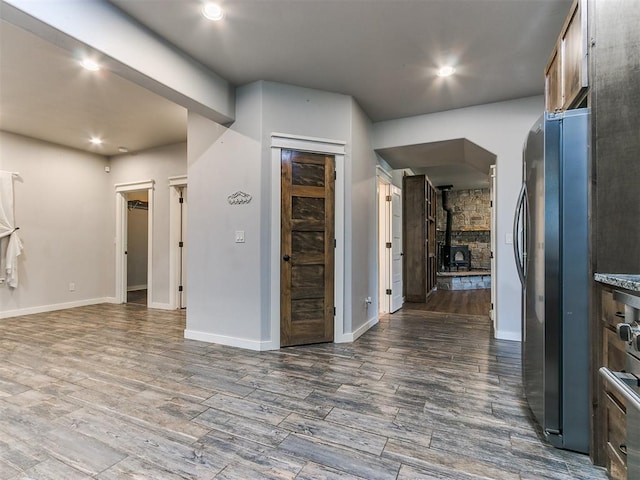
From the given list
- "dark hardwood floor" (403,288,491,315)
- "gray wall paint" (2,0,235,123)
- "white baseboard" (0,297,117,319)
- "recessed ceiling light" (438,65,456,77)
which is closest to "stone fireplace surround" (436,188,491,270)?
"dark hardwood floor" (403,288,491,315)

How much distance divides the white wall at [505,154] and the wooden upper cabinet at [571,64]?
1.53 metres

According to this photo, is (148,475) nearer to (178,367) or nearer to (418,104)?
(178,367)

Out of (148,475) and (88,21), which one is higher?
(88,21)

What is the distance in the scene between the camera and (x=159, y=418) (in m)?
1.94

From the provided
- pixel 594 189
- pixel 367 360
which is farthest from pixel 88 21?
pixel 367 360

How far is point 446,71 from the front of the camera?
306cm

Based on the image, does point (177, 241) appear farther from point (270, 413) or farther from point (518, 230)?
point (518, 230)

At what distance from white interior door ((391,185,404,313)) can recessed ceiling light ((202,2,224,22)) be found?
3.37 metres

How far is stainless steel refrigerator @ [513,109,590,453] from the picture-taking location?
158 cm

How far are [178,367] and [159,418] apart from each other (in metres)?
0.86

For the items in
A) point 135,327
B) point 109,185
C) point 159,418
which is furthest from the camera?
point 109,185

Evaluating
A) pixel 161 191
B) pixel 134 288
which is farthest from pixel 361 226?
pixel 134 288

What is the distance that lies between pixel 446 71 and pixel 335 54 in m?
1.10

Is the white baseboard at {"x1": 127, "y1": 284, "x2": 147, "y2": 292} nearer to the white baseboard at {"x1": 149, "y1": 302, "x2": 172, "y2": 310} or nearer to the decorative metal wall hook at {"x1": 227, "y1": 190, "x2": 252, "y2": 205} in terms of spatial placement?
the white baseboard at {"x1": 149, "y1": 302, "x2": 172, "y2": 310}
